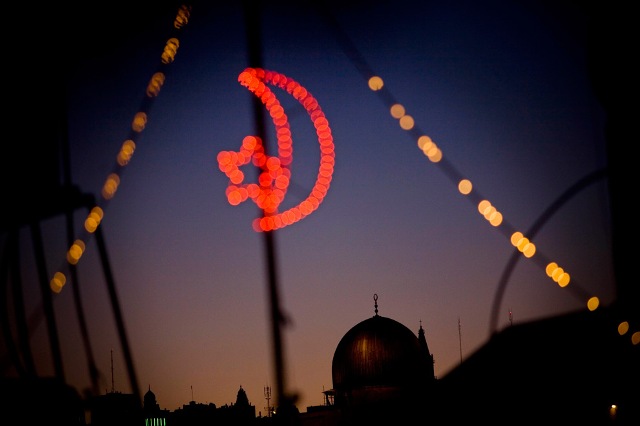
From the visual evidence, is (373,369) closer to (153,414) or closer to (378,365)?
(378,365)

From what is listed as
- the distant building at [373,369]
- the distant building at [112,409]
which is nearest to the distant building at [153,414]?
the distant building at [373,369]

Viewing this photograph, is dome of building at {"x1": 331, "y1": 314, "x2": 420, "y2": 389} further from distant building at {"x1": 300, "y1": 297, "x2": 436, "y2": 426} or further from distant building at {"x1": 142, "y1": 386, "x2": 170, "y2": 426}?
distant building at {"x1": 142, "y1": 386, "x2": 170, "y2": 426}

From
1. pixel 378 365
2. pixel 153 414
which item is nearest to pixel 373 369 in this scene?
pixel 378 365

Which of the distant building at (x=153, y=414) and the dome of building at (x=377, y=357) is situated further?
the distant building at (x=153, y=414)

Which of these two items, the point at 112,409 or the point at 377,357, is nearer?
the point at 112,409

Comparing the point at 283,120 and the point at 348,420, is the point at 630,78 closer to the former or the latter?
the point at 283,120

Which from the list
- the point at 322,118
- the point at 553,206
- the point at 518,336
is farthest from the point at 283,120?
the point at 518,336

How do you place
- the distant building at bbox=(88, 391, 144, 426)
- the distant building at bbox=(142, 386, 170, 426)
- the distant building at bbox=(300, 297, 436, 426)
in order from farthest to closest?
the distant building at bbox=(142, 386, 170, 426), the distant building at bbox=(300, 297, 436, 426), the distant building at bbox=(88, 391, 144, 426)

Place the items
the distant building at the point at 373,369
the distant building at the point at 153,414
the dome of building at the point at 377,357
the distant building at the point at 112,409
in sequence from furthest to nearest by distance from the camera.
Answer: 1. the distant building at the point at 153,414
2. the dome of building at the point at 377,357
3. the distant building at the point at 373,369
4. the distant building at the point at 112,409

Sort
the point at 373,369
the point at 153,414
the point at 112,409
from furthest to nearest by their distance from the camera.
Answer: the point at 153,414 < the point at 373,369 < the point at 112,409

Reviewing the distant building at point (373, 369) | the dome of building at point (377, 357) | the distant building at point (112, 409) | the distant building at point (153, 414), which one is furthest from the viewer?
the distant building at point (153, 414)

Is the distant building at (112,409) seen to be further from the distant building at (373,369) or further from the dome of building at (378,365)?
the dome of building at (378,365)

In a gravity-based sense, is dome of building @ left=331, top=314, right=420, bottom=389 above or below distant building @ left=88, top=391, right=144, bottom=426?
above

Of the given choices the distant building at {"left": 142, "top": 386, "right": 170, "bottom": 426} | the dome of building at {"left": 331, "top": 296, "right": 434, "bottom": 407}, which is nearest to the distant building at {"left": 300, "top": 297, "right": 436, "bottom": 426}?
the dome of building at {"left": 331, "top": 296, "right": 434, "bottom": 407}
